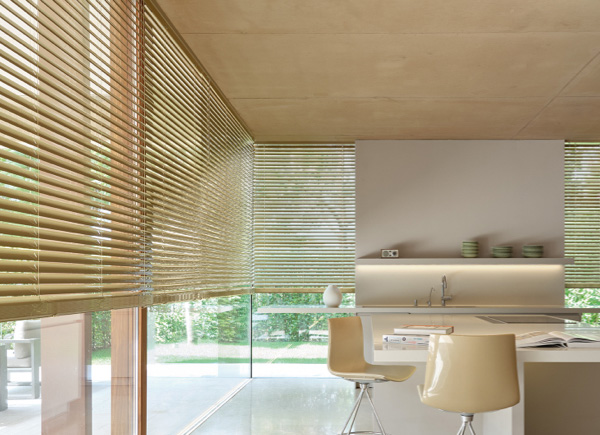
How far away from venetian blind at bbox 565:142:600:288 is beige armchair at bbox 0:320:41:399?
240 inches

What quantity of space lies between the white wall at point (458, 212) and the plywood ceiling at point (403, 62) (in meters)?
0.51

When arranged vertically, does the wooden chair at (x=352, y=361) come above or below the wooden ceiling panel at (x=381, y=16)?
below

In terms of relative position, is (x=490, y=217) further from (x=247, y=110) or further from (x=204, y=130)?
(x=204, y=130)

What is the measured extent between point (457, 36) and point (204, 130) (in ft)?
6.20

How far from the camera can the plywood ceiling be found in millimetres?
3627

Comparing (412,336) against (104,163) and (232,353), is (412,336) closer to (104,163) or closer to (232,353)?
(104,163)

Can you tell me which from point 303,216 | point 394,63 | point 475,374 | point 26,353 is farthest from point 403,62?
point 303,216

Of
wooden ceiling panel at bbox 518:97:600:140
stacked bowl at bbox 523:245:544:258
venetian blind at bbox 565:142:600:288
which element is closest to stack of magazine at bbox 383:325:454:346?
wooden ceiling panel at bbox 518:97:600:140

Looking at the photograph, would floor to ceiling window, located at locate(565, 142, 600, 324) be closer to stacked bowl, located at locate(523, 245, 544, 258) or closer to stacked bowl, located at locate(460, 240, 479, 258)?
stacked bowl, located at locate(523, 245, 544, 258)

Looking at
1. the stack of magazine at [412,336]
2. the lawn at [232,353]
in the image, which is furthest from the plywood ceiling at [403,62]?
the lawn at [232,353]

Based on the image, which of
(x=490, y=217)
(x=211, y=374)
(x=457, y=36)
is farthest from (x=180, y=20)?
(x=490, y=217)

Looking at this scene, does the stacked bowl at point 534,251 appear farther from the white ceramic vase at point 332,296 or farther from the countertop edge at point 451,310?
the white ceramic vase at point 332,296

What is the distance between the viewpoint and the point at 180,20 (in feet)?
12.4

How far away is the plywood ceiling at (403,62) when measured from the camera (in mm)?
3627
